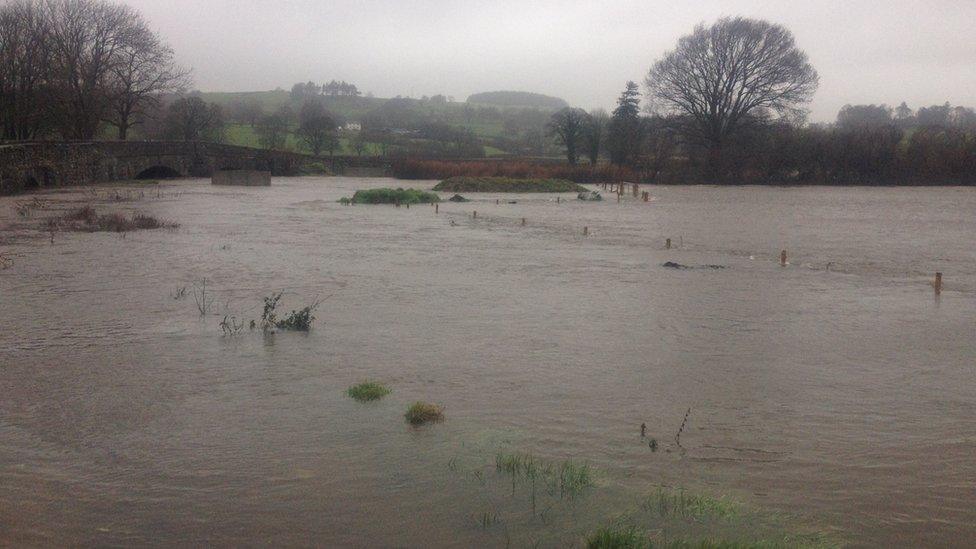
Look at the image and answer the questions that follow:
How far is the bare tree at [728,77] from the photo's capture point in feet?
201

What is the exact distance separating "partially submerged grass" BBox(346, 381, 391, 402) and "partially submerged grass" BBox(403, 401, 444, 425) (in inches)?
23.5

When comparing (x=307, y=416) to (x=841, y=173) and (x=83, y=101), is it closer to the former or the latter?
(x=83, y=101)

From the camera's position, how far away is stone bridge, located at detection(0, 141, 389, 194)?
4355cm

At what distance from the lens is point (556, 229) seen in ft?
98.9

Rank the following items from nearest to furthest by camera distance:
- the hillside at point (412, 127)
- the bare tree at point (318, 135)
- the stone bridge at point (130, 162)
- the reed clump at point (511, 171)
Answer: the stone bridge at point (130, 162)
the reed clump at point (511, 171)
the bare tree at point (318, 135)
the hillside at point (412, 127)

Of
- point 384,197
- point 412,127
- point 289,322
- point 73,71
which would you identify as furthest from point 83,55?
point 412,127

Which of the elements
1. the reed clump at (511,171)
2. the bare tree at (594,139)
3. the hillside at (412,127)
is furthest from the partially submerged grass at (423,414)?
the hillside at (412,127)

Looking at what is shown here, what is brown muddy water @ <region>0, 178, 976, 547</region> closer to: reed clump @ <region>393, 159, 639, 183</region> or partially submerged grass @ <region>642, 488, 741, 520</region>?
partially submerged grass @ <region>642, 488, 741, 520</region>

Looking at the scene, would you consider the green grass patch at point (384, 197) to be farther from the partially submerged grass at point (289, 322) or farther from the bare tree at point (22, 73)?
the partially submerged grass at point (289, 322)

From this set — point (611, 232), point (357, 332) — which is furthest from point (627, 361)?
point (611, 232)

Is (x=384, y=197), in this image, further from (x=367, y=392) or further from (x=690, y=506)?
(x=690, y=506)

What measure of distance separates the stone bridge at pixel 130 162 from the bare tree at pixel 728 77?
1309 inches

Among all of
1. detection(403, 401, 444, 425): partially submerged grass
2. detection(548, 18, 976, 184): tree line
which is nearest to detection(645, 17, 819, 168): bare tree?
detection(548, 18, 976, 184): tree line

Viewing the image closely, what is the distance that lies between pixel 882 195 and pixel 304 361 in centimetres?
5251
